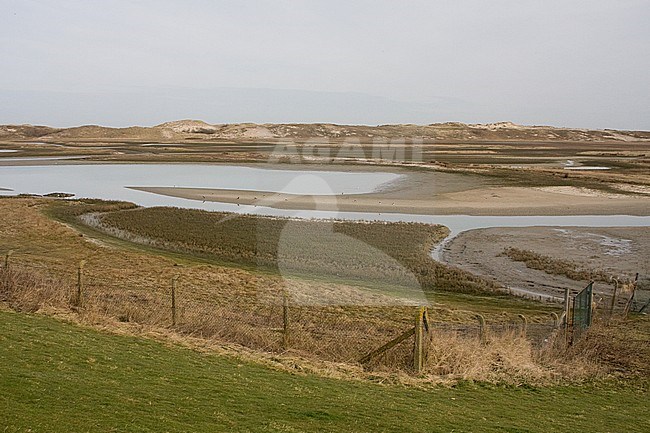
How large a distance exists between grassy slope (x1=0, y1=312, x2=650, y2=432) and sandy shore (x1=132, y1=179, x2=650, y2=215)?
32.3 m

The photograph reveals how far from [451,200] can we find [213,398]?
1656 inches

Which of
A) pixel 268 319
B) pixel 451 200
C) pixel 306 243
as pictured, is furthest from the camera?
pixel 451 200

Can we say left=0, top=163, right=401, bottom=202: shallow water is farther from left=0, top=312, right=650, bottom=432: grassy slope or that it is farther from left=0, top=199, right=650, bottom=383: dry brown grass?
left=0, top=312, right=650, bottom=432: grassy slope

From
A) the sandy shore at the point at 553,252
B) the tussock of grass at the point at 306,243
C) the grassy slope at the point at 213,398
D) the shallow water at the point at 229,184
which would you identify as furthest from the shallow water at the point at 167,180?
the grassy slope at the point at 213,398

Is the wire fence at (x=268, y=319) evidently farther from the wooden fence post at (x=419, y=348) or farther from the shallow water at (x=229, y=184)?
the shallow water at (x=229, y=184)

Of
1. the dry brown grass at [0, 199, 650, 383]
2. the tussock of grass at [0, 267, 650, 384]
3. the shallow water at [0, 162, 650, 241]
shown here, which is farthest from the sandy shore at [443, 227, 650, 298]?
the tussock of grass at [0, 267, 650, 384]

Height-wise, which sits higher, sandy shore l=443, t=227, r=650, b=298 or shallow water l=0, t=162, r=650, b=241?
Result: shallow water l=0, t=162, r=650, b=241

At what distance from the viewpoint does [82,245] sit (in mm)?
27891

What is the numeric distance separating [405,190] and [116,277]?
36235 mm

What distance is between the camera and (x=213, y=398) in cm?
840

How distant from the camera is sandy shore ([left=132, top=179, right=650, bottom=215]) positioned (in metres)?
43.5

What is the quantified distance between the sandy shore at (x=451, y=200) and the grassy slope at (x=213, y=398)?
32328mm

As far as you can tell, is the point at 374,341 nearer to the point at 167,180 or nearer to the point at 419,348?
the point at 419,348

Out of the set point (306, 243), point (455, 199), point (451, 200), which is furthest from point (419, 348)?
point (455, 199)
